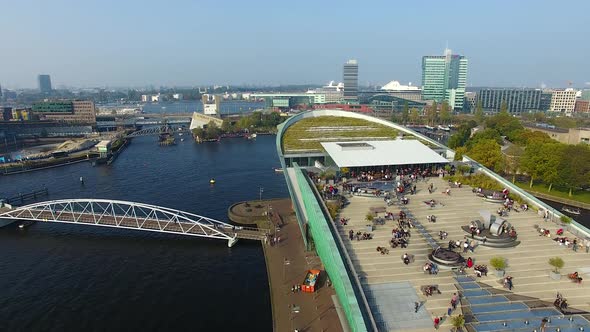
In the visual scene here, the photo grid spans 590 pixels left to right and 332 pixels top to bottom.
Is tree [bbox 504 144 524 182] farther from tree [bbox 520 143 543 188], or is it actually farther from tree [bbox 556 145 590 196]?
tree [bbox 556 145 590 196]

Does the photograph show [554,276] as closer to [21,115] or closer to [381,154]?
[381,154]

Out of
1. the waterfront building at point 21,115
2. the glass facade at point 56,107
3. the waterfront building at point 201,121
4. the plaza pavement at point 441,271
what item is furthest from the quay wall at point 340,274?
the glass facade at point 56,107

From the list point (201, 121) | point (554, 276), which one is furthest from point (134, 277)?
point (201, 121)

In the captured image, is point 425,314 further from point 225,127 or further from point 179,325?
point 225,127

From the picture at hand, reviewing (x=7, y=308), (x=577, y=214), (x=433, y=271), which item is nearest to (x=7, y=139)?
(x=7, y=308)

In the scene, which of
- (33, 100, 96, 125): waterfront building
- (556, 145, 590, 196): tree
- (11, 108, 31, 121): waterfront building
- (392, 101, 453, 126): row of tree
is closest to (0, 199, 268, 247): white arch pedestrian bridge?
(556, 145, 590, 196): tree
